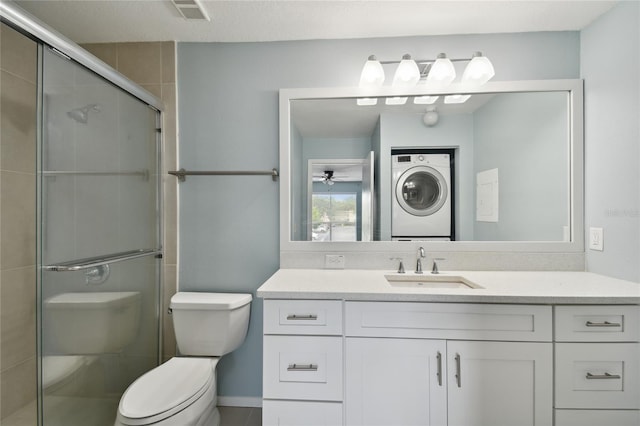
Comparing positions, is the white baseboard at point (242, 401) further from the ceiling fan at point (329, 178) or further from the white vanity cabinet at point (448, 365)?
the ceiling fan at point (329, 178)

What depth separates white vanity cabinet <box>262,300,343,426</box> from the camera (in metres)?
1.31

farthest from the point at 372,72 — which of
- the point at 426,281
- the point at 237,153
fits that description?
the point at 426,281

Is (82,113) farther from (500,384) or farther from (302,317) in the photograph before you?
(500,384)

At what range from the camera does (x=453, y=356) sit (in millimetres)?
1284

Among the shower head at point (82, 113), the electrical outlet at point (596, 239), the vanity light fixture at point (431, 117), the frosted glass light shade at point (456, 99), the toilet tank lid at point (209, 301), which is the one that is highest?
the frosted glass light shade at point (456, 99)

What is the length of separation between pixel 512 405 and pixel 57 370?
6.25 ft

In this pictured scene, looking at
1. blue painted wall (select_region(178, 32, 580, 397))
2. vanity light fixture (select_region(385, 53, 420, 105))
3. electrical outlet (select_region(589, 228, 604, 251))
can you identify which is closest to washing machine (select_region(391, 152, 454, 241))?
vanity light fixture (select_region(385, 53, 420, 105))

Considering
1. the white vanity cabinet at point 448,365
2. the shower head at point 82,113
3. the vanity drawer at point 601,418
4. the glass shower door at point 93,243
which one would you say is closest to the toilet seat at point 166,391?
the glass shower door at point 93,243

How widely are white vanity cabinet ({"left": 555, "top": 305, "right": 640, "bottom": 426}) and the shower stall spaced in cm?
208

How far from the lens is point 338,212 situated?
1.84 meters

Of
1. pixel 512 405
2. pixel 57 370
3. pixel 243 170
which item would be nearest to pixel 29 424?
pixel 57 370

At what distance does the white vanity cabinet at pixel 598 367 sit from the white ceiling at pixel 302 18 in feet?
5.05

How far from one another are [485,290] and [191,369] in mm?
1502

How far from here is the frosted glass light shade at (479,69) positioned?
65.0 inches
